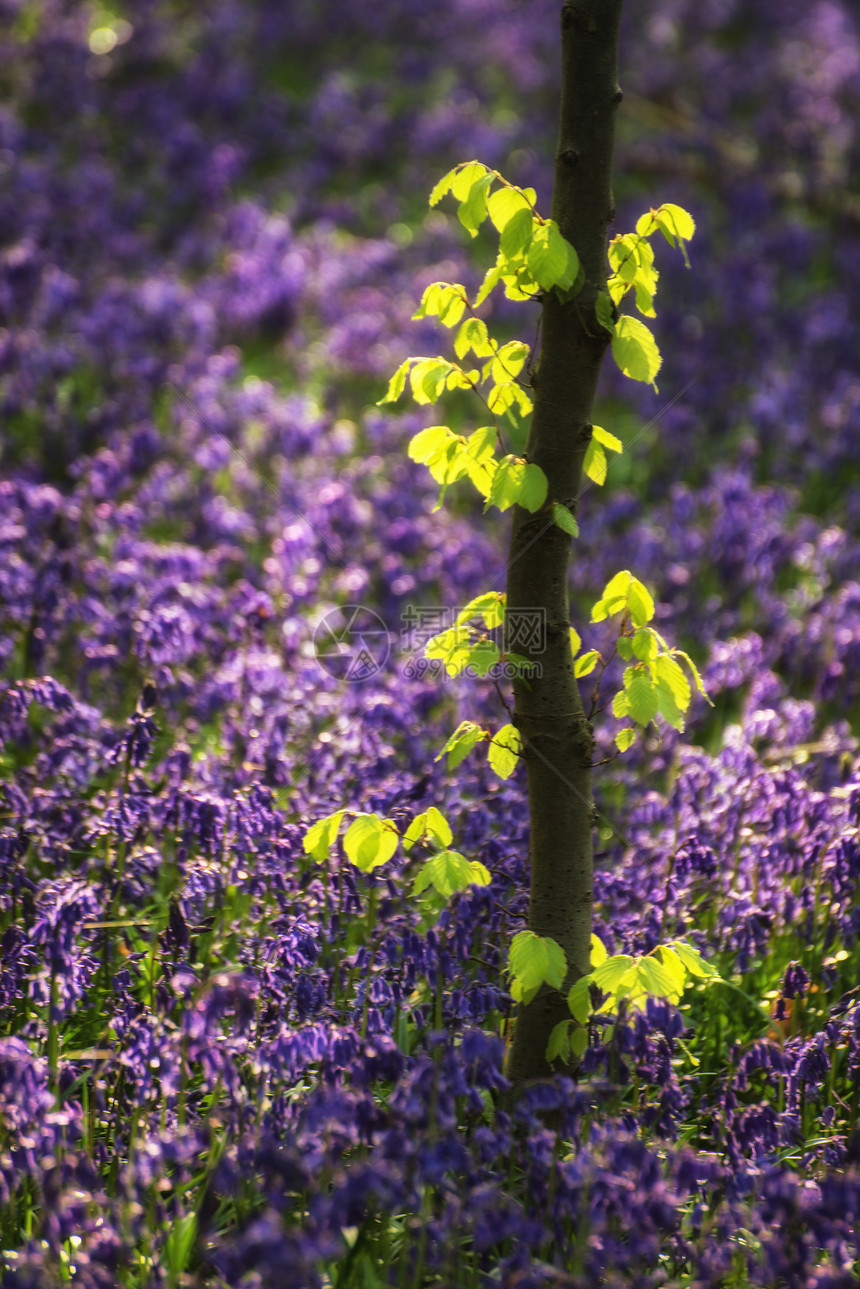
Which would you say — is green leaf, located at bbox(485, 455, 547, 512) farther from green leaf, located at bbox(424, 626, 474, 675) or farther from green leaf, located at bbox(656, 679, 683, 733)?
green leaf, located at bbox(656, 679, 683, 733)

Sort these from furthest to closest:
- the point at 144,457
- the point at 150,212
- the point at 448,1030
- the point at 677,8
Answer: the point at 677,8 < the point at 150,212 < the point at 144,457 < the point at 448,1030

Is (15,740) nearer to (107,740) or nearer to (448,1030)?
(107,740)

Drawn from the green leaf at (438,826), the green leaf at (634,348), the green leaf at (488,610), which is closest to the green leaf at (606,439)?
the green leaf at (634,348)

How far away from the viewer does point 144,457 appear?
4.79 metres

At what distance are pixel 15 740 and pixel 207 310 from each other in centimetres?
427

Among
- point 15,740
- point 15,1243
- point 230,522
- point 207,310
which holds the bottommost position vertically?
point 15,1243

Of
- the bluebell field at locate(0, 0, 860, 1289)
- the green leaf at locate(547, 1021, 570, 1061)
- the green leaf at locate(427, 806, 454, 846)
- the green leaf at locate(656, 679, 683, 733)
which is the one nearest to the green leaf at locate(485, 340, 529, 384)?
the green leaf at locate(656, 679, 683, 733)

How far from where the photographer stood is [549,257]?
183 cm

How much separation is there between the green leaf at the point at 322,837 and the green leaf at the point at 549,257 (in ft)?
3.42

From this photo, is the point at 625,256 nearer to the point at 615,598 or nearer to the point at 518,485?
the point at 518,485

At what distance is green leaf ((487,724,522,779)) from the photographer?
7.04 ft

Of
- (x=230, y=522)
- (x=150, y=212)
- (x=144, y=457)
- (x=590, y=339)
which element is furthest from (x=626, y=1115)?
(x=150, y=212)

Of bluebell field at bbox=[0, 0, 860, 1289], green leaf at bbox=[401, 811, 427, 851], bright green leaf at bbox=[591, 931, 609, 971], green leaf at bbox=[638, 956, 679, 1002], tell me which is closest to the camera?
bluebell field at bbox=[0, 0, 860, 1289]

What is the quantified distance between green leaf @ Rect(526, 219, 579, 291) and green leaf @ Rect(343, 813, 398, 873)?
1015 mm
